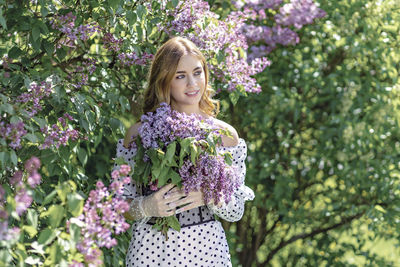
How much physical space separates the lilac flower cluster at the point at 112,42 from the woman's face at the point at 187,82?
15.3 inches

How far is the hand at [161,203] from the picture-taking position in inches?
86.3

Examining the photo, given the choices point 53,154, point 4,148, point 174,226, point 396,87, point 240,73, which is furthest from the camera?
point 396,87

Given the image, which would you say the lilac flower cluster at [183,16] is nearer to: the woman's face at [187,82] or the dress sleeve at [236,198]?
the woman's face at [187,82]

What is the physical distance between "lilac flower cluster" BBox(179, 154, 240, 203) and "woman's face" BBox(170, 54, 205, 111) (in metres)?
0.34

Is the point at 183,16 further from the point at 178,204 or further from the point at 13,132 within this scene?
the point at 13,132

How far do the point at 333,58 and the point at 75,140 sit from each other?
6.61ft

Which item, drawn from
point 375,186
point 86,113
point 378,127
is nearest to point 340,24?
point 378,127

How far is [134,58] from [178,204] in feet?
2.44

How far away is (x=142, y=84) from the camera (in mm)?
3174

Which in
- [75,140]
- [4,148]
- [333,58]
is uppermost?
[4,148]

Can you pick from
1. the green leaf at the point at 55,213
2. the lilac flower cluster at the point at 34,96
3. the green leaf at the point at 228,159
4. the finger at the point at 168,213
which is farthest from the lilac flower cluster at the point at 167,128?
the green leaf at the point at 55,213

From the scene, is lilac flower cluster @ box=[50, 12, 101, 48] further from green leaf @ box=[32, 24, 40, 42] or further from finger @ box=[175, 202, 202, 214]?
finger @ box=[175, 202, 202, 214]

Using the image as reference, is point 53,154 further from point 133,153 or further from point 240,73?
point 240,73

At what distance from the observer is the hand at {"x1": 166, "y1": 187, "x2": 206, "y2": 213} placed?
2201 millimetres
